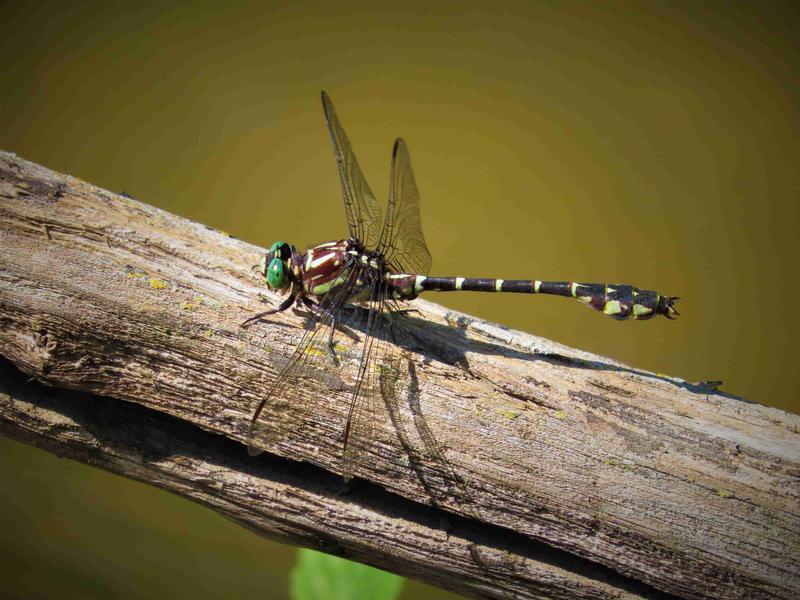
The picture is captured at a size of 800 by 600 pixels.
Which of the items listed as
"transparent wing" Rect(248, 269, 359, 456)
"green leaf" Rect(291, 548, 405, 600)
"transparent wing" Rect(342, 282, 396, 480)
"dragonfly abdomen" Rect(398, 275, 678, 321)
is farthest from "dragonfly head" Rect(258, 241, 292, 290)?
"green leaf" Rect(291, 548, 405, 600)

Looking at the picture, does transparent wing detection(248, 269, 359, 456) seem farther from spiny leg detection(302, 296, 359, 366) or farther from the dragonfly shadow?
the dragonfly shadow

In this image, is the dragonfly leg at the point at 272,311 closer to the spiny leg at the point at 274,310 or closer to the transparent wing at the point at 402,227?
the spiny leg at the point at 274,310

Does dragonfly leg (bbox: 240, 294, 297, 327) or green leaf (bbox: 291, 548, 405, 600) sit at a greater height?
dragonfly leg (bbox: 240, 294, 297, 327)

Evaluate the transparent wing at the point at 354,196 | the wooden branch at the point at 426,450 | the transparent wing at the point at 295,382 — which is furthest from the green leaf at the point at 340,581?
the transparent wing at the point at 354,196

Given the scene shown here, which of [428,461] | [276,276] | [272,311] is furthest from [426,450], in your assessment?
[276,276]

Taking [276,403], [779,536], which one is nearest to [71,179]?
[276,403]

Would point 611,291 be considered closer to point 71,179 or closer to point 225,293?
point 225,293

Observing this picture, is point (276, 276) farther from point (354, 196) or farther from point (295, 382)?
point (354, 196)
